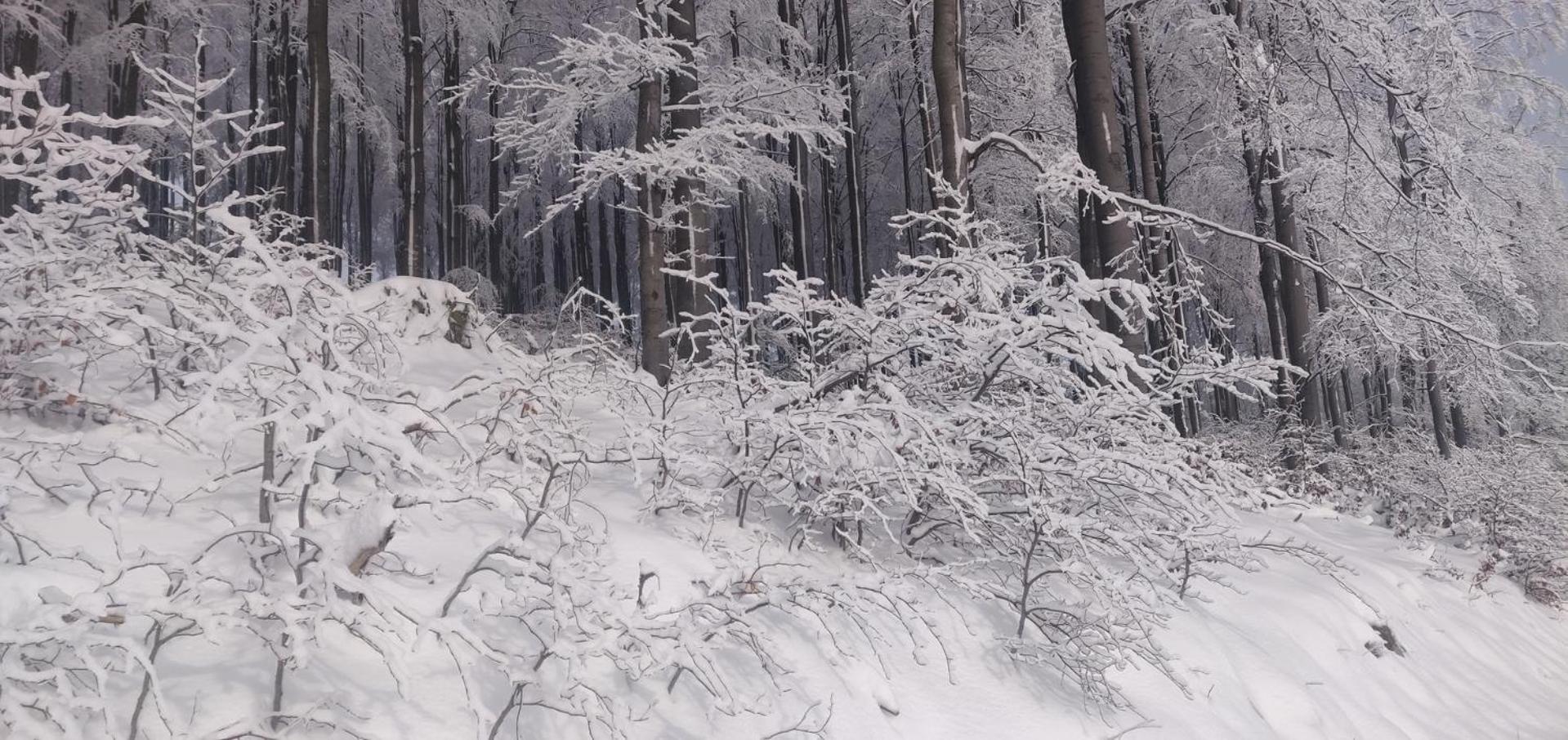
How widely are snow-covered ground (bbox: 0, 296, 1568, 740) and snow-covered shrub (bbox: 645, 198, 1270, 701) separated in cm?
21

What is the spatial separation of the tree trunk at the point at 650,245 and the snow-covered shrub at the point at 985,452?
327 cm

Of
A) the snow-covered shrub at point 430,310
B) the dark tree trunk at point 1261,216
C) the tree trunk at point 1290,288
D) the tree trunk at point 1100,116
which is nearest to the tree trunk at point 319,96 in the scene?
the snow-covered shrub at point 430,310

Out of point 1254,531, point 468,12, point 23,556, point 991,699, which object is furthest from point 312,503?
point 468,12

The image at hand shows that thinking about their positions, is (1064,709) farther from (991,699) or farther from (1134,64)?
(1134,64)

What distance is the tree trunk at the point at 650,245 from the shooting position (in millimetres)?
7242

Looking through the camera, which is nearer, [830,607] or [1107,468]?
[830,607]

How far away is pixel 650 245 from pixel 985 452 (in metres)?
4.34

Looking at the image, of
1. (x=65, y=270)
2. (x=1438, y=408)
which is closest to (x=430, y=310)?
(x=65, y=270)

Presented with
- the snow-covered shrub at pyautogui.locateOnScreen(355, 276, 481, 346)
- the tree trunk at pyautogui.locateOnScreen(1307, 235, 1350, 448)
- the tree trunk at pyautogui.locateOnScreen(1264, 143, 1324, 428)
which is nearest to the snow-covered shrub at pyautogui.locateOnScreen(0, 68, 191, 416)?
the snow-covered shrub at pyautogui.locateOnScreen(355, 276, 481, 346)

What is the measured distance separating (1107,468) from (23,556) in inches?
137

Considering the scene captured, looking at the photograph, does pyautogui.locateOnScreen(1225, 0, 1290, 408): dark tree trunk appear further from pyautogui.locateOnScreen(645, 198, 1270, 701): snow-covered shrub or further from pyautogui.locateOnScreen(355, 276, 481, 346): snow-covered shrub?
pyautogui.locateOnScreen(355, 276, 481, 346): snow-covered shrub

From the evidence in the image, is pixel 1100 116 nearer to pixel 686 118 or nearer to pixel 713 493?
pixel 686 118

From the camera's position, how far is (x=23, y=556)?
1934 millimetres

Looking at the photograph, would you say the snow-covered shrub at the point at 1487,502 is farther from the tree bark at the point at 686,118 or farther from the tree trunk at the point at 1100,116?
the tree bark at the point at 686,118
